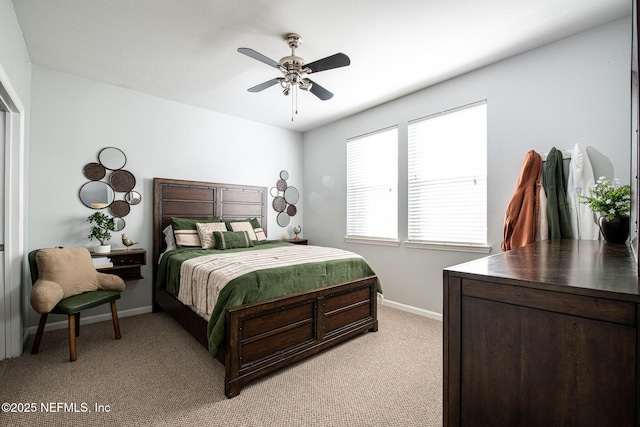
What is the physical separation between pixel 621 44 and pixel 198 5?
330 cm

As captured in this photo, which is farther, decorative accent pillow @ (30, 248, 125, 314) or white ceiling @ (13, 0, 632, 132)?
decorative accent pillow @ (30, 248, 125, 314)

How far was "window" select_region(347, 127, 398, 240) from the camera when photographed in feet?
13.1

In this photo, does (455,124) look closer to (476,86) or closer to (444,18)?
(476,86)

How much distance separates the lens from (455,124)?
3316 millimetres

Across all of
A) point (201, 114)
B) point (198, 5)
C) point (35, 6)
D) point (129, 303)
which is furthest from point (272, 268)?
point (201, 114)

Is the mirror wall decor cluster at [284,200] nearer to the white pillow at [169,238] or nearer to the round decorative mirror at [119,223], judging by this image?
the white pillow at [169,238]

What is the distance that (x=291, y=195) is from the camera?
207 inches

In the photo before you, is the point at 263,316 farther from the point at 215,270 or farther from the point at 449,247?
the point at 449,247

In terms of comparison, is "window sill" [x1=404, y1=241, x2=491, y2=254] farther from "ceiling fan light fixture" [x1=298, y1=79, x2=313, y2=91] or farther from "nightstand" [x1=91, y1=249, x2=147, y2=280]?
"nightstand" [x1=91, y1=249, x2=147, y2=280]

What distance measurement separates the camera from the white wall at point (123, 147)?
3107mm

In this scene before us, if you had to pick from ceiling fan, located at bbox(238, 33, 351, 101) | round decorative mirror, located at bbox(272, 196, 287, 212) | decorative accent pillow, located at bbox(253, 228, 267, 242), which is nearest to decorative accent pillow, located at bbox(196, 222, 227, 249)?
decorative accent pillow, located at bbox(253, 228, 267, 242)

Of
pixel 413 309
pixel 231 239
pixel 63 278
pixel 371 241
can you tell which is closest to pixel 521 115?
pixel 371 241

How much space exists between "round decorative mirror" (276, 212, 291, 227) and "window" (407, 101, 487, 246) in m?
2.27

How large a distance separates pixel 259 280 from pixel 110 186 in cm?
255
